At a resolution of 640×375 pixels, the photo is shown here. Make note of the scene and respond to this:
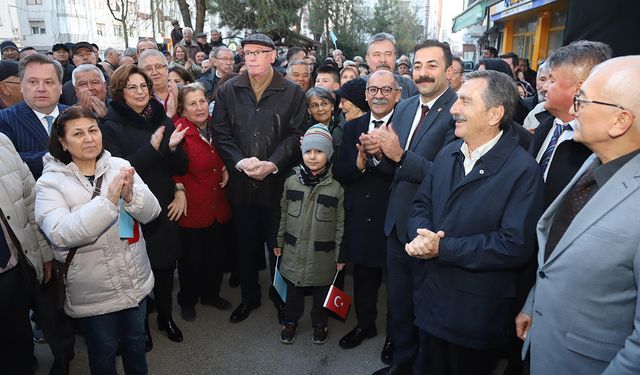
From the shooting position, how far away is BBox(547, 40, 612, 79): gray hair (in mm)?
2233

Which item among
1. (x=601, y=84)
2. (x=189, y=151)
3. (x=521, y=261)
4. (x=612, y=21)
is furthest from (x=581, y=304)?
(x=189, y=151)

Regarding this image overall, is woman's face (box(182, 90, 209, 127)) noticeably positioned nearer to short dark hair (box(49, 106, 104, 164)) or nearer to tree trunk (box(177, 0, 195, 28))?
short dark hair (box(49, 106, 104, 164))

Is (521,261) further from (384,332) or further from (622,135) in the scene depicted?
(384,332)

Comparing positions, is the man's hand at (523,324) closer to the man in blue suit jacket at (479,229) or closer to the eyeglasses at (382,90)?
the man in blue suit jacket at (479,229)

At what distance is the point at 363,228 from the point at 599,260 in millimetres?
1951

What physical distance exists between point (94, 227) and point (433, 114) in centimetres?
213

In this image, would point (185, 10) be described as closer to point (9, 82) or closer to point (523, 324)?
point (9, 82)

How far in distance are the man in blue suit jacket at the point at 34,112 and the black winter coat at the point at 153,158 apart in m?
0.47

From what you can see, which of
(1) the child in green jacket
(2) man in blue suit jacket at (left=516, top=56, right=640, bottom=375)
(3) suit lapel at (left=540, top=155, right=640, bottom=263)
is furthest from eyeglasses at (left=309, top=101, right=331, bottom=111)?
(3) suit lapel at (left=540, top=155, right=640, bottom=263)

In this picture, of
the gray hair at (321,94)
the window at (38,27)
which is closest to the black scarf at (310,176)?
the gray hair at (321,94)

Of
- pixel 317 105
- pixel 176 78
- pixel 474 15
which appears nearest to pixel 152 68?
pixel 176 78

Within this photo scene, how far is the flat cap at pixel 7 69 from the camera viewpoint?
11.9 ft

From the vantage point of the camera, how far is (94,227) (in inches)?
86.9

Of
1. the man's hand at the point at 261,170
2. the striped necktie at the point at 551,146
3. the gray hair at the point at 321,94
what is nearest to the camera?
the striped necktie at the point at 551,146
